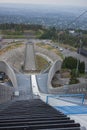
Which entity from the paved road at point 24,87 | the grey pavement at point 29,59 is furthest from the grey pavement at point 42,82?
the grey pavement at point 29,59

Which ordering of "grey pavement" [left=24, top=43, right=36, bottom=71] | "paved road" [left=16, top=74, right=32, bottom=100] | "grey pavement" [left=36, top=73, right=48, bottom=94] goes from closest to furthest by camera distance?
1. "paved road" [left=16, top=74, right=32, bottom=100]
2. "grey pavement" [left=36, top=73, right=48, bottom=94]
3. "grey pavement" [left=24, top=43, right=36, bottom=71]

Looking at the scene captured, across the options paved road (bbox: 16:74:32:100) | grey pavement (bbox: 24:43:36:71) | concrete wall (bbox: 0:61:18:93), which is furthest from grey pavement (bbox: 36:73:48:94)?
grey pavement (bbox: 24:43:36:71)

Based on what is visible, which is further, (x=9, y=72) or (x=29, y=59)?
(x=29, y=59)

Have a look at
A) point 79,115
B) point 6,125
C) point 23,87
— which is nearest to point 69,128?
point 6,125

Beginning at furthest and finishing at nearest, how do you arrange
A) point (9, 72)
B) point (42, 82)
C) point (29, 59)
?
point (29, 59)
point (9, 72)
point (42, 82)

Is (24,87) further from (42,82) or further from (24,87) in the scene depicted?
(42,82)

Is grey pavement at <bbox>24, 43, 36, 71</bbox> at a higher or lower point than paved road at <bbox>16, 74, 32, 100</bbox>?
higher

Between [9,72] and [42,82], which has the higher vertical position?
[9,72]

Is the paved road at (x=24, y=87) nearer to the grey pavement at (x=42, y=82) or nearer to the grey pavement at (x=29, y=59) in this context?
the grey pavement at (x=42, y=82)

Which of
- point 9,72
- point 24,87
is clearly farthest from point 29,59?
point 24,87

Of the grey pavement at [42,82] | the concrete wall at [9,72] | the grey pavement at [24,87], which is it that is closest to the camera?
the grey pavement at [24,87]

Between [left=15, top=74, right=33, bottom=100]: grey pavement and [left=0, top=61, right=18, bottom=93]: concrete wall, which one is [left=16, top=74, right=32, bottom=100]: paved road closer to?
[left=15, top=74, right=33, bottom=100]: grey pavement

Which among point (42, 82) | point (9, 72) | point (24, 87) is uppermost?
point (9, 72)
